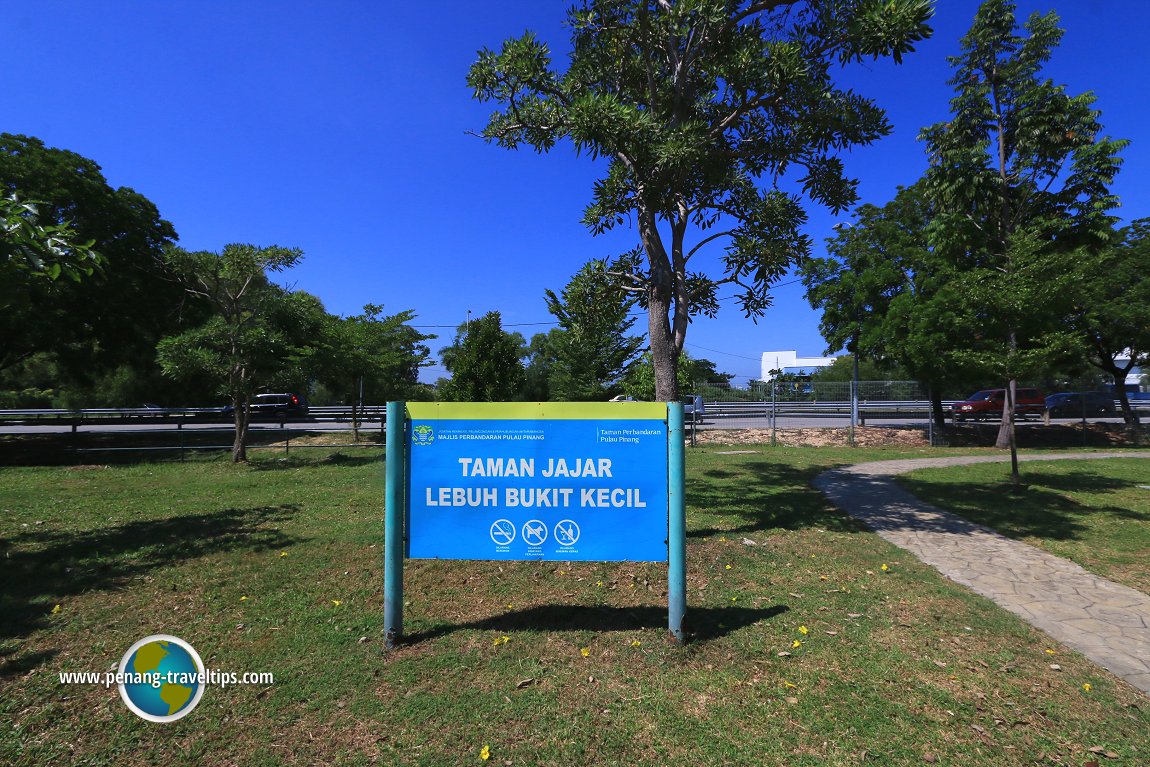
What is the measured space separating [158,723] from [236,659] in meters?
0.62

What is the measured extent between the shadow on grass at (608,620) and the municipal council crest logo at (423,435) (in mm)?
1370

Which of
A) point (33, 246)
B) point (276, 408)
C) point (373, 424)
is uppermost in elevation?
point (33, 246)

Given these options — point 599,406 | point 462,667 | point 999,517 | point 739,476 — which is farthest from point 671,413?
point 739,476

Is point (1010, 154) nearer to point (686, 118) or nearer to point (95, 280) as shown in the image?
point (686, 118)

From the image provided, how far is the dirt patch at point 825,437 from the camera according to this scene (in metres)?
19.1

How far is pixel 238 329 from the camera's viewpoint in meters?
12.8

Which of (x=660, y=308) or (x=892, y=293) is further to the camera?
(x=892, y=293)

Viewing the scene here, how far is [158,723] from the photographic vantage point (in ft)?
9.58

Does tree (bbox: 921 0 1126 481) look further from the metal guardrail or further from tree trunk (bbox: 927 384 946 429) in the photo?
the metal guardrail

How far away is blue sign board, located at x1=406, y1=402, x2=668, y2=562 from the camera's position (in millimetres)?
3814

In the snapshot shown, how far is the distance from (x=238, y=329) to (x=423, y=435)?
11.3m

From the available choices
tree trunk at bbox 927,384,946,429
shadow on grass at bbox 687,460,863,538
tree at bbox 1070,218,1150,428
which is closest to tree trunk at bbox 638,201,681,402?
shadow on grass at bbox 687,460,863,538

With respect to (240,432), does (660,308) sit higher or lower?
higher

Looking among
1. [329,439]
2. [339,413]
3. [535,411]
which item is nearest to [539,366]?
[339,413]
